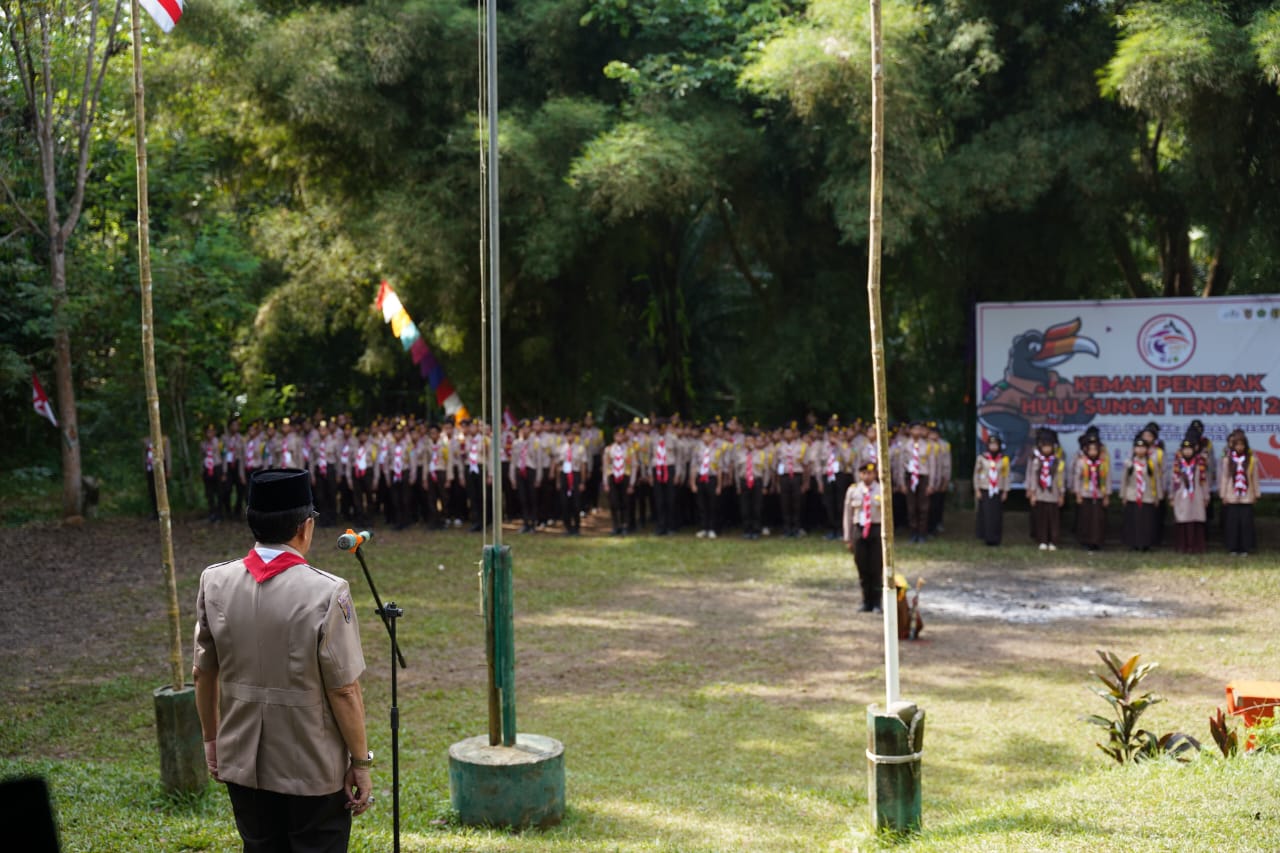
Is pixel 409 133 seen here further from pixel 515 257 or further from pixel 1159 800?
pixel 1159 800

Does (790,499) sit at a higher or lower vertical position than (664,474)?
lower

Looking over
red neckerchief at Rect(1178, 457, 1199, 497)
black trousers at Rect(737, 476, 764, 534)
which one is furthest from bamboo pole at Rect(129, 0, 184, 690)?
red neckerchief at Rect(1178, 457, 1199, 497)

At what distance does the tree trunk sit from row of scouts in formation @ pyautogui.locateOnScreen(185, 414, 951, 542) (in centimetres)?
199

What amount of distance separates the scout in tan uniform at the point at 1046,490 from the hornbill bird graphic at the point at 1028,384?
62cm

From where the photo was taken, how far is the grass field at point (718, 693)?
5.69 meters

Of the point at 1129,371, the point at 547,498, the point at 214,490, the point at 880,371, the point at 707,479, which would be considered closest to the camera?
the point at 880,371

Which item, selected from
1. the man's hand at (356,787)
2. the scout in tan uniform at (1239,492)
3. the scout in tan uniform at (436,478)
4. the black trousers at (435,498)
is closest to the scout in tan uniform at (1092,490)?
the scout in tan uniform at (1239,492)

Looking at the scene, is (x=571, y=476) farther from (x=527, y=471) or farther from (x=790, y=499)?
(x=790, y=499)

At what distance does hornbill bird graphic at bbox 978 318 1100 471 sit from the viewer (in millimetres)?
16844

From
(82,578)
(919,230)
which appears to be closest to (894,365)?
(919,230)

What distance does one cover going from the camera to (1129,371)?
654 inches

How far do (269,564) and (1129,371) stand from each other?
1519 centimetres

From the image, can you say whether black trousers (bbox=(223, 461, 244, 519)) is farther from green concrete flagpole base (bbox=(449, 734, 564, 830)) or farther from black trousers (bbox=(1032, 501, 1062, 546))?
green concrete flagpole base (bbox=(449, 734, 564, 830))

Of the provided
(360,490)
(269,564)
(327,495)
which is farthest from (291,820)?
(327,495)
